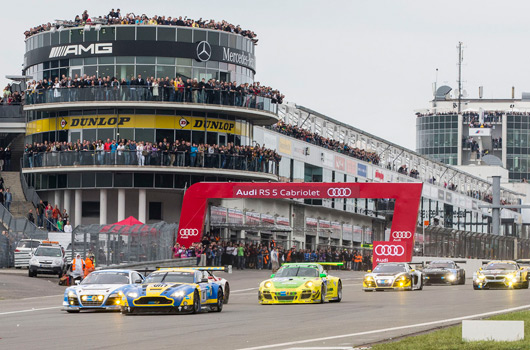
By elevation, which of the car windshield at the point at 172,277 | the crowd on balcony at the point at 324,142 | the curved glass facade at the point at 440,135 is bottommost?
the car windshield at the point at 172,277

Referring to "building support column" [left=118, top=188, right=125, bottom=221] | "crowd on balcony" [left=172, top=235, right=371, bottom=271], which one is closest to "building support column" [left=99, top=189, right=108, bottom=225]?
"building support column" [left=118, top=188, right=125, bottom=221]

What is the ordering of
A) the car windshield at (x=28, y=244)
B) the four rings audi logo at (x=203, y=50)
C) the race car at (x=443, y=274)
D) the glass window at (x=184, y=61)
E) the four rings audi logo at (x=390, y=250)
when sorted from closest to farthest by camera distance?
the race car at (x=443, y=274) < the car windshield at (x=28, y=244) < the four rings audi logo at (x=390, y=250) < the glass window at (x=184, y=61) < the four rings audi logo at (x=203, y=50)

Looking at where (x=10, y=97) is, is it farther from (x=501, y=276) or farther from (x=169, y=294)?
(x=169, y=294)

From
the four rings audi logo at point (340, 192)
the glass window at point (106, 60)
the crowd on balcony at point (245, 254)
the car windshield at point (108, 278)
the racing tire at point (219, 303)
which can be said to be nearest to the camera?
the racing tire at point (219, 303)

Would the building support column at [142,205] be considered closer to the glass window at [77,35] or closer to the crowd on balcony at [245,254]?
the crowd on balcony at [245,254]

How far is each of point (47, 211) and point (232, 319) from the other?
39099 millimetres

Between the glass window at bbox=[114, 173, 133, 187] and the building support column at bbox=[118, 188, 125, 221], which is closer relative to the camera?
the building support column at bbox=[118, 188, 125, 221]

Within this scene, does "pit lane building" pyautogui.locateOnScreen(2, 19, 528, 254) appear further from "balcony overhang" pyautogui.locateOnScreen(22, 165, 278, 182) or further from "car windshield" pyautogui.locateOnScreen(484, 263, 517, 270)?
"car windshield" pyautogui.locateOnScreen(484, 263, 517, 270)

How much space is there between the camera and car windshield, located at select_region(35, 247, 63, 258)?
48.5 meters

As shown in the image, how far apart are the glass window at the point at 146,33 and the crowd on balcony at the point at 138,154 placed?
6.25 metres

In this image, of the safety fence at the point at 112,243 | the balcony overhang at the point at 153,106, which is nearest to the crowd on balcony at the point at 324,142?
the balcony overhang at the point at 153,106

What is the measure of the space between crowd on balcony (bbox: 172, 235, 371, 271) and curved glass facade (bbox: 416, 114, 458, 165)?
12226 centimetres

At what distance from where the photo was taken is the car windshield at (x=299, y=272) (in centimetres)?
3275

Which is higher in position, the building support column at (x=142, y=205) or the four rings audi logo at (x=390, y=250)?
the building support column at (x=142, y=205)
